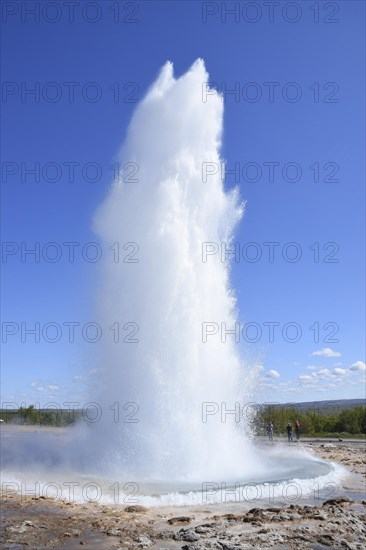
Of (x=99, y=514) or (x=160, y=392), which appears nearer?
(x=99, y=514)

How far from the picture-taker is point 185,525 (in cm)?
A: 1052

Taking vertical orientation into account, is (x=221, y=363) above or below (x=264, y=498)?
above

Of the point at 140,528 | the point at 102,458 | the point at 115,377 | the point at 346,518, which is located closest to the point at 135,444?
the point at 102,458

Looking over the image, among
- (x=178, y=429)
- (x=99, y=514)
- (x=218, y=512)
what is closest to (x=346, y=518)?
(x=218, y=512)

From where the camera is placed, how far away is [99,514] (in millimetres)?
11453

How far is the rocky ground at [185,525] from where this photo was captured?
30.3 feet

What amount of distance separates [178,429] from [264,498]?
4515mm

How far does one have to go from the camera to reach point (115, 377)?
1808 cm

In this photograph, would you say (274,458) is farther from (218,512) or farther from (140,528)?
(140,528)

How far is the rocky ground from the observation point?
9234 mm

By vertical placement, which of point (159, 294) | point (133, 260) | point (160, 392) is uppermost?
point (133, 260)

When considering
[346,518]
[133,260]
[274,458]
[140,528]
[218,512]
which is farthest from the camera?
[274,458]

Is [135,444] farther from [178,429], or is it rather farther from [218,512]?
[218,512]

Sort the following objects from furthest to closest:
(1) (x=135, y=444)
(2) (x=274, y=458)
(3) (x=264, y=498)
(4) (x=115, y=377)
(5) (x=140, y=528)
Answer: (2) (x=274, y=458) → (4) (x=115, y=377) → (1) (x=135, y=444) → (3) (x=264, y=498) → (5) (x=140, y=528)
